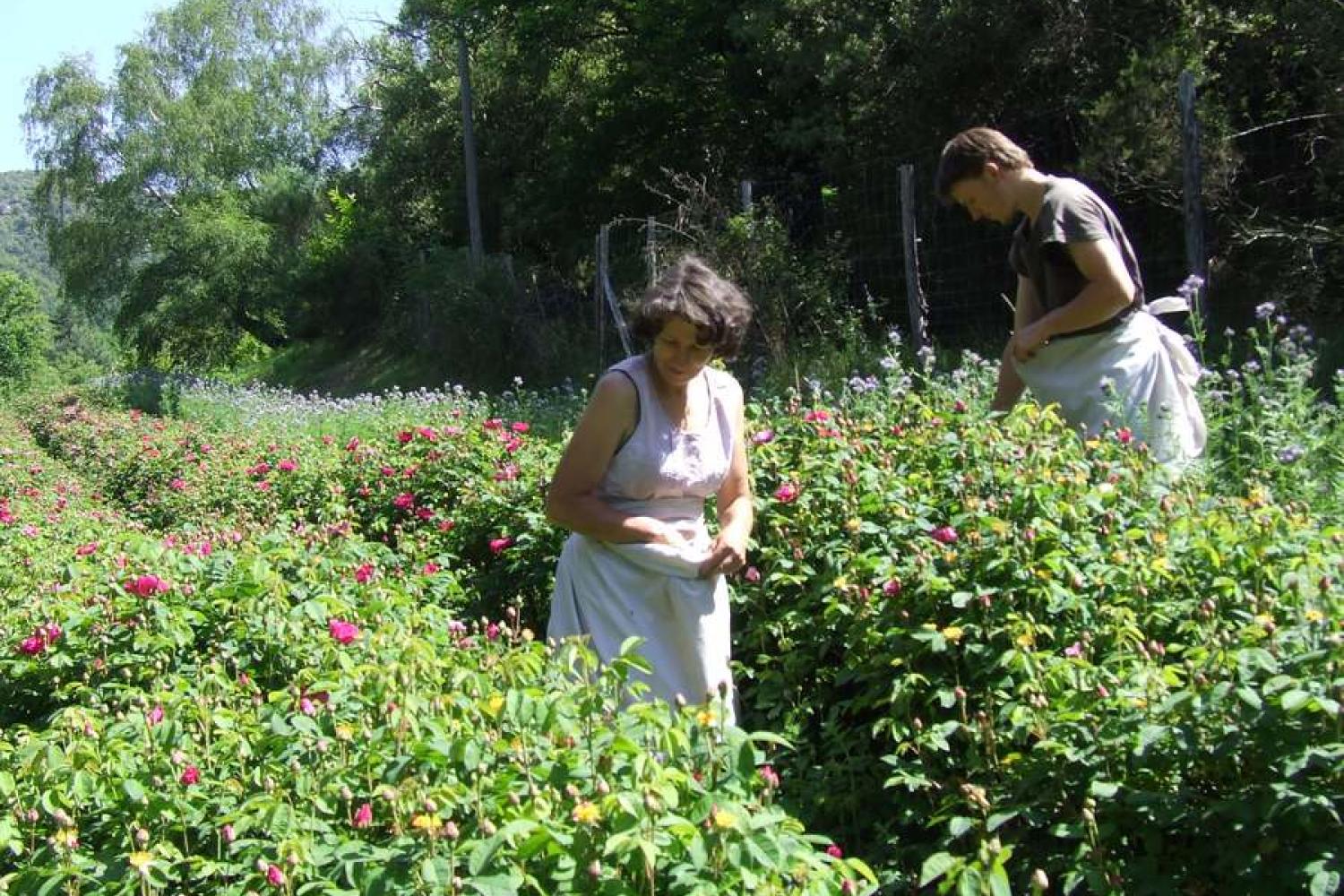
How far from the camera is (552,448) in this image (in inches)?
240

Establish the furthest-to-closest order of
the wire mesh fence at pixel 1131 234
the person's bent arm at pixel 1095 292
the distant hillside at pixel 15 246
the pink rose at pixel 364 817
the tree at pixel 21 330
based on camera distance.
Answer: the distant hillside at pixel 15 246 < the tree at pixel 21 330 < the wire mesh fence at pixel 1131 234 < the person's bent arm at pixel 1095 292 < the pink rose at pixel 364 817

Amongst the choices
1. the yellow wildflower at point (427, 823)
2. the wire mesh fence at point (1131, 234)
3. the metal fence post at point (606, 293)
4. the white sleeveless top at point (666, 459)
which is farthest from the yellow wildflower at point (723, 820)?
the metal fence post at point (606, 293)

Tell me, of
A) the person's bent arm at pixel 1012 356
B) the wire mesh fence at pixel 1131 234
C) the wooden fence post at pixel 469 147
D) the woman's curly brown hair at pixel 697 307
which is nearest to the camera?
the woman's curly brown hair at pixel 697 307

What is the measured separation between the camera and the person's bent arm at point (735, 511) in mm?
3348

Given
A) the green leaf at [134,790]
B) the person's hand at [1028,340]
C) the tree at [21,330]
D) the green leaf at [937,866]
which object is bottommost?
the tree at [21,330]

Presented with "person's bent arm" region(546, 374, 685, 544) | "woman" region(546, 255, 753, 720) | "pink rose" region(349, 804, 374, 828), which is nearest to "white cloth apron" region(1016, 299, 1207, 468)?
"woman" region(546, 255, 753, 720)

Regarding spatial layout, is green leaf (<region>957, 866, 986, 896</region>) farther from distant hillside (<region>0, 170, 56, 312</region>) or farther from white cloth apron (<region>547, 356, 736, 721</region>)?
distant hillside (<region>0, 170, 56, 312</region>)

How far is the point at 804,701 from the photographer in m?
3.58

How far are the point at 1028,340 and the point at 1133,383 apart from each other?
0.32 m

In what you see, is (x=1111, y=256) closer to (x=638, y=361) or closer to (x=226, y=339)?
(x=638, y=361)

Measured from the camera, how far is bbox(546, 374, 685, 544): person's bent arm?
328 cm

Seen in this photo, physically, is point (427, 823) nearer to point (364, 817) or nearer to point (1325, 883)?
point (364, 817)

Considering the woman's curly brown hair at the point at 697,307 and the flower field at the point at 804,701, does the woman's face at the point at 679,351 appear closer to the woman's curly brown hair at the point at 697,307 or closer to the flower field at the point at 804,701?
the woman's curly brown hair at the point at 697,307

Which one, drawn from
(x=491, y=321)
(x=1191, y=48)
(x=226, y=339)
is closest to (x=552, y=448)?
(x=1191, y=48)
